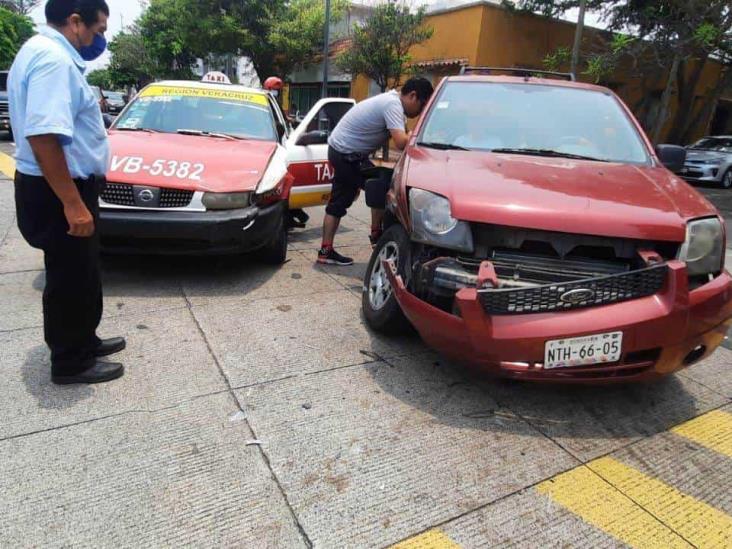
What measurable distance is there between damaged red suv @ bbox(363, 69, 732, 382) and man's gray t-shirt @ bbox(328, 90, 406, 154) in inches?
56.0

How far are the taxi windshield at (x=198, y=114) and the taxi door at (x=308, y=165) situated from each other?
265 millimetres

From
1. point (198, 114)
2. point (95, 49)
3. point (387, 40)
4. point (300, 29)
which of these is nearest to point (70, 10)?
point (95, 49)

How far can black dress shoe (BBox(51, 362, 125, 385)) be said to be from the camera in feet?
8.89

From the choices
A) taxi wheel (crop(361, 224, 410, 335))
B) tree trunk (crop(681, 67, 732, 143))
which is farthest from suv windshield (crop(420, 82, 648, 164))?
tree trunk (crop(681, 67, 732, 143))

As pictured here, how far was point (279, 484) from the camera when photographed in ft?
6.94

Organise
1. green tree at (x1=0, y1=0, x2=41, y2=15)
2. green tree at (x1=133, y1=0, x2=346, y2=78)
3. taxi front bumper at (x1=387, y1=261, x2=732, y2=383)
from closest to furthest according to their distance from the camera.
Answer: taxi front bumper at (x1=387, y1=261, x2=732, y2=383)
green tree at (x1=133, y1=0, x2=346, y2=78)
green tree at (x1=0, y1=0, x2=41, y2=15)

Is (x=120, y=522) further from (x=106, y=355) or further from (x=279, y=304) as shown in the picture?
(x=279, y=304)

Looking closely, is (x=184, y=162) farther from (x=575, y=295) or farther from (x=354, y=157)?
(x=575, y=295)

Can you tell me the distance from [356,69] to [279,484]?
1505cm

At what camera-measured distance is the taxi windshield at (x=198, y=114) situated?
5.02 m

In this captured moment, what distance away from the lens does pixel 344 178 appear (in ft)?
15.9

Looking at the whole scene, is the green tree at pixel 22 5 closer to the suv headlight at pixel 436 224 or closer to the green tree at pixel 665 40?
the green tree at pixel 665 40

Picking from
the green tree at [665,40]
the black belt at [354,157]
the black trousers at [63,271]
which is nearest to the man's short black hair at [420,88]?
the black belt at [354,157]

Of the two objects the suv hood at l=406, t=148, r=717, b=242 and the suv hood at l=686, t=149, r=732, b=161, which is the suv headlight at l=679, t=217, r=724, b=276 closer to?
the suv hood at l=406, t=148, r=717, b=242
